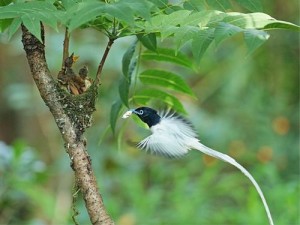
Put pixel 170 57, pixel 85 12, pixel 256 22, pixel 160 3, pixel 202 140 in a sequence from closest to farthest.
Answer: pixel 85 12 → pixel 256 22 → pixel 160 3 → pixel 170 57 → pixel 202 140

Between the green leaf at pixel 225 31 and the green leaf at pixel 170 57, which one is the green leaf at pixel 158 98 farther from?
the green leaf at pixel 225 31

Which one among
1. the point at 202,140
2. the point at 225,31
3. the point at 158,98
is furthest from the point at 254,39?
the point at 202,140

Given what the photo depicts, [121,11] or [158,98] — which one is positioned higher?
[121,11]

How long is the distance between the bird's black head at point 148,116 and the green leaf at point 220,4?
10.5 inches

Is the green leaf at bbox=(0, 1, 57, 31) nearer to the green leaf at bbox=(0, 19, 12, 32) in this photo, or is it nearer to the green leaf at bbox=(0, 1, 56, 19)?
the green leaf at bbox=(0, 1, 56, 19)

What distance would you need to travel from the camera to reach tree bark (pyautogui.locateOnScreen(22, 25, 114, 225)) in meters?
1.48

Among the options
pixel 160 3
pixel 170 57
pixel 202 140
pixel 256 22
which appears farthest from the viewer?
pixel 202 140

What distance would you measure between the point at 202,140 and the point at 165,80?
7.68 feet

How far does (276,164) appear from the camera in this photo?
4.51 meters

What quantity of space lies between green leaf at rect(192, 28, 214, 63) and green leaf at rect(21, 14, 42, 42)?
0.91 feet

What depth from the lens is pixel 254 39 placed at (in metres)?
1.30

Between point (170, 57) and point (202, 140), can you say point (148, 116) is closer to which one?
point (170, 57)

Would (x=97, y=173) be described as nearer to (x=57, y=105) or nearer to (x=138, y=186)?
(x=138, y=186)

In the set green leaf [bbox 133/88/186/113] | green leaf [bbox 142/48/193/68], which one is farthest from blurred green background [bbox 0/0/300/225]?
green leaf [bbox 142/48/193/68]
